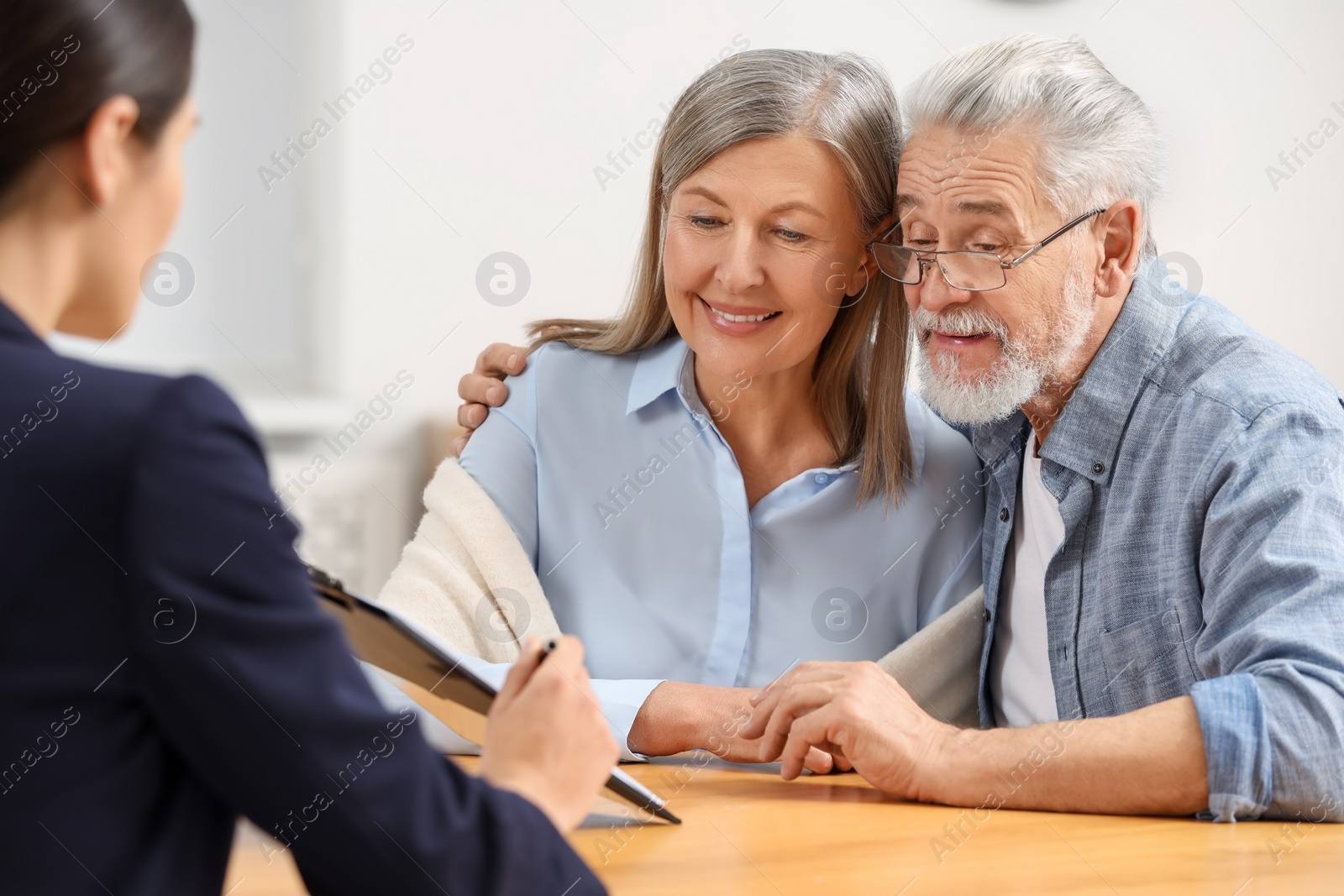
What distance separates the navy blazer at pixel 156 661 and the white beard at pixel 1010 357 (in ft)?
3.53

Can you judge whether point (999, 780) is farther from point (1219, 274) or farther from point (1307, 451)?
point (1219, 274)

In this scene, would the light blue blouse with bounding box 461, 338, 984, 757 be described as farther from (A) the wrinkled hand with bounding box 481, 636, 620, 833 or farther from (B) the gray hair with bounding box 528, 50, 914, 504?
(A) the wrinkled hand with bounding box 481, 636, 620, 833

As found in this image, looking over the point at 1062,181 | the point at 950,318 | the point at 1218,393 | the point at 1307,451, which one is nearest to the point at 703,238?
the point at 950,318

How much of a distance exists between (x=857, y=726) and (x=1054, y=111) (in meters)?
0.80

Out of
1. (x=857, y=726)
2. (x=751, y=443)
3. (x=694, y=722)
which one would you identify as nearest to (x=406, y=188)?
(x=751, y=443)

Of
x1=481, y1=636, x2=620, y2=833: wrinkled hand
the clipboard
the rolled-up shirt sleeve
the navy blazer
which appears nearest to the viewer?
the navy blazer

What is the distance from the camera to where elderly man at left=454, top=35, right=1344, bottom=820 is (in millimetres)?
1100

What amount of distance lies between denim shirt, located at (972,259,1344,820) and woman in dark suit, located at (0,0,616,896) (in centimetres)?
77

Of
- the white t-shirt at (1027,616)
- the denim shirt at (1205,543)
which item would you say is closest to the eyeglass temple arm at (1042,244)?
the denim shirt at (1205,543)

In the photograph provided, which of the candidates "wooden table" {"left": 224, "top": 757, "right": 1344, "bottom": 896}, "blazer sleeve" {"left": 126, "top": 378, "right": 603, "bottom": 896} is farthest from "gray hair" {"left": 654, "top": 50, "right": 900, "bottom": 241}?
"blazer sleeve" {"left": 126, "top": 378, "right": 603, "bottom": 896}

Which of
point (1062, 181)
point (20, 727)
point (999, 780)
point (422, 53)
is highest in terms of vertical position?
point (422, 53)

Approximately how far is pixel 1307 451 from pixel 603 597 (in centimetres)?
85

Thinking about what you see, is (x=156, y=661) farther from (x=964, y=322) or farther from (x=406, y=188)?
(x=406, y=188)

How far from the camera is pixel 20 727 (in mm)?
550
